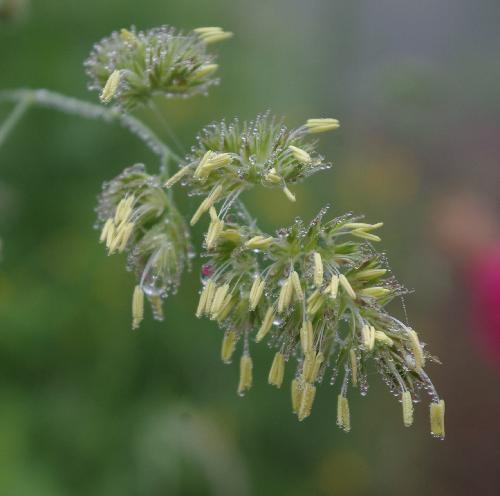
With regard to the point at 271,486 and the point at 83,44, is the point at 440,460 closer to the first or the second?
the point at 271,486

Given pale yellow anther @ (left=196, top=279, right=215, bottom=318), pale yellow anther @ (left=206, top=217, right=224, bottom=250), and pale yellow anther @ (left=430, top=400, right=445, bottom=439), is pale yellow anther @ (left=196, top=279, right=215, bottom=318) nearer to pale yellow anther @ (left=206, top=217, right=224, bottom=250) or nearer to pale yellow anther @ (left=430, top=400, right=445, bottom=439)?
pale yellow anther @ (left=206, top=217, right=224, bottom=250)

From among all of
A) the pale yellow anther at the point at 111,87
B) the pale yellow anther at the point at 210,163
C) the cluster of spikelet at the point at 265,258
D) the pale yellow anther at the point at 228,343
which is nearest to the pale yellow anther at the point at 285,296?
the cluster of spikelet at the point at 265,258

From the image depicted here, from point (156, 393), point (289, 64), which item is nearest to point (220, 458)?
point (156, 393)

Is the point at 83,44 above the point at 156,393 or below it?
above

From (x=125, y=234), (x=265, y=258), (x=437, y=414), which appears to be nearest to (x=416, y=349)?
(x=437, y=414)

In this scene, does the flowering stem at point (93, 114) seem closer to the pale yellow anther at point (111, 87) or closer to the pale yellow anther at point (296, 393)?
the pale yellow anther at point (111, 87)
